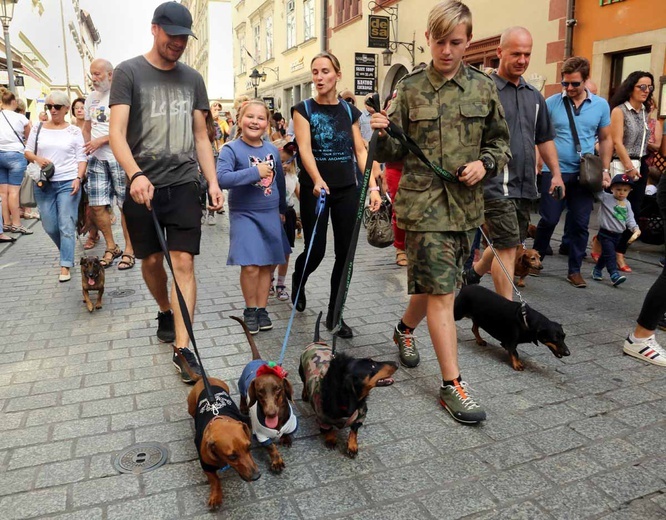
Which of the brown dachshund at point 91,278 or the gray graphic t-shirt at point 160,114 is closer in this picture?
the gray graphic t-shirt at point 160,114

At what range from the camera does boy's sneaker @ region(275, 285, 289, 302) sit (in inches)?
223

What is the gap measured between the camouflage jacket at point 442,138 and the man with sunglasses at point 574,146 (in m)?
2.95

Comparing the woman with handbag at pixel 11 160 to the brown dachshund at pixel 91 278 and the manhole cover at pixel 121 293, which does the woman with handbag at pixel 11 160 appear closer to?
the manhole cover at pixel 121 293

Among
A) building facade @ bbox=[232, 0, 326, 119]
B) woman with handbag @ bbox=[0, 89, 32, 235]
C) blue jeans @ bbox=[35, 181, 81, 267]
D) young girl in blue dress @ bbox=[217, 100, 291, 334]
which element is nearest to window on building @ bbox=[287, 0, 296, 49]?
building facade @ bbox=[232, 0, 326, 119]

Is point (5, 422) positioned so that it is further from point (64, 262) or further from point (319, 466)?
point (64, 262)

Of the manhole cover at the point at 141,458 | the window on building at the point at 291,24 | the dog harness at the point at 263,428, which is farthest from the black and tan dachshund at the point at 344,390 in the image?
the window on building at the point at 291,24

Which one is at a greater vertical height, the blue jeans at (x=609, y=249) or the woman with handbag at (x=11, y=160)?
the woman with handbag at (x=11, y=160)

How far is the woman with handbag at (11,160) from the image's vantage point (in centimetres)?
912

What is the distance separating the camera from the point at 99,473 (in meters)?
2.62

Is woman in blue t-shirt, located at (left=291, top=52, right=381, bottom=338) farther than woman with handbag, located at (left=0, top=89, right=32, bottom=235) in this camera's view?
No

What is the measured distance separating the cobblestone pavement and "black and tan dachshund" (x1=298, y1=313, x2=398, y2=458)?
0.17 meters

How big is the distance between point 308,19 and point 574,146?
22.8 m

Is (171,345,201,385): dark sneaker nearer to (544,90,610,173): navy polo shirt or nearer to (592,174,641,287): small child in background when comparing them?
(544,90,610,173): navy polo shirt

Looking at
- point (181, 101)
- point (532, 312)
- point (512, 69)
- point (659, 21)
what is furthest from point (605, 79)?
point (181, 101)
